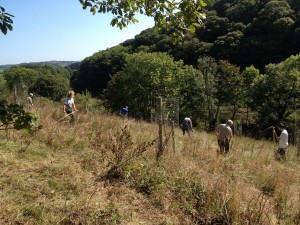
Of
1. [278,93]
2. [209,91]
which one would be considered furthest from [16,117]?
[209,91]

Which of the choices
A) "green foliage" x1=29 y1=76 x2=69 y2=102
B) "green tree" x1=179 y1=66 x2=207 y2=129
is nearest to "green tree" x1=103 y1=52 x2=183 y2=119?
"green tree" x1=179 y1=66 x2=207 y2=129

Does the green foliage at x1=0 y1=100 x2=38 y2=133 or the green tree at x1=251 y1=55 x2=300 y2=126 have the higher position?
the green foliage at x1=0 y1=100 x2=38 y2=133

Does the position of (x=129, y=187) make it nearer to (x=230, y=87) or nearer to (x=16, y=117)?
(x=16, y=117)

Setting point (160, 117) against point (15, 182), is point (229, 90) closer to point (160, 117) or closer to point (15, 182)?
point (160, 117)

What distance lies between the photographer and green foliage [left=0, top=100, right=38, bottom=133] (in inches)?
69.0

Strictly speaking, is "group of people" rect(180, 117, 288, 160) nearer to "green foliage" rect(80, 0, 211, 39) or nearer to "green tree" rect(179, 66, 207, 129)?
"green foliage" rect(80, 0, 211, 39)

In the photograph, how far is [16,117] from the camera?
1831 millimetres

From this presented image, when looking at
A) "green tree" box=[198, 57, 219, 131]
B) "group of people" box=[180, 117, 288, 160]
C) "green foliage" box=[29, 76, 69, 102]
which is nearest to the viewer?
"group of people" box=[180, 117, 288, 160]

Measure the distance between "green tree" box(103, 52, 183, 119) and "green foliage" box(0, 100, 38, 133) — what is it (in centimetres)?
3807

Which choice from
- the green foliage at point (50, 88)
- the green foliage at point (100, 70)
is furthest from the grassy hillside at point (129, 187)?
the green foliage at point (100, 70)

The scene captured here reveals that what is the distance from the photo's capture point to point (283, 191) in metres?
5.36

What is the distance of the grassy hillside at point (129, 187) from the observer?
13.8ft

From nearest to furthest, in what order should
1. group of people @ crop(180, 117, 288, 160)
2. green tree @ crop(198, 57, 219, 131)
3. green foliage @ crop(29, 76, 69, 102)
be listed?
group of people @ crop(180, 117, 288, 160) → green tree @ crop(198, 57, 219, 131) → green foliage @ crop(29, 76, 69, 102)

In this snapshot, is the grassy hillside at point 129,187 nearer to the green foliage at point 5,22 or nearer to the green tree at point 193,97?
the green foliage at point 5,22
